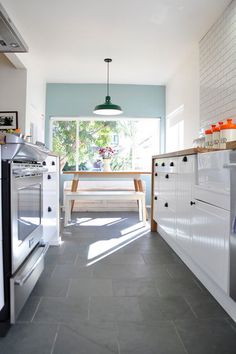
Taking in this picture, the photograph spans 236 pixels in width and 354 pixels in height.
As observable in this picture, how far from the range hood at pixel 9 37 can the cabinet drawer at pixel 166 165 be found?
1500 millimetres

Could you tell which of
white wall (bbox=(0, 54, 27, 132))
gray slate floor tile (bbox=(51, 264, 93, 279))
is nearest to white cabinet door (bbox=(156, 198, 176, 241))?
gray slate floor tile (bbox=(51, 264, 93, 279))

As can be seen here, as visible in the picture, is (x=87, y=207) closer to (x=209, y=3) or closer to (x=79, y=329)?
(x=209, y=3)

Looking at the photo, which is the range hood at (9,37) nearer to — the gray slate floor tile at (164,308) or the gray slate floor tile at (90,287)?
the gray slate floor tile at (90,287)

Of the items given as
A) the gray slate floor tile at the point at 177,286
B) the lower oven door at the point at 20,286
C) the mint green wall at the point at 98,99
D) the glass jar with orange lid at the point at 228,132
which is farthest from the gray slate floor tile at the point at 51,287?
the mint green wall at the point at 98,99

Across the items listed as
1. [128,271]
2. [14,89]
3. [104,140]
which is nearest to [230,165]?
[128,271]

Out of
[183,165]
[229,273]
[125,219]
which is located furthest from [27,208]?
[125,219]

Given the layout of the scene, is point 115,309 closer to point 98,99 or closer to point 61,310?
point 61,310

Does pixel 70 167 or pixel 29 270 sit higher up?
pixel 70 167

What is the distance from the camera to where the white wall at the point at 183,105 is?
4277 millimetres

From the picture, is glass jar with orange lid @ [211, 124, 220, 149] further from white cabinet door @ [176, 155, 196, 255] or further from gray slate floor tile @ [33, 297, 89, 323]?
gray slate floor tile @ [33, 297, 89, 323]

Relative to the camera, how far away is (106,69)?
16.8 ft

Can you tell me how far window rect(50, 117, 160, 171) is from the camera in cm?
612

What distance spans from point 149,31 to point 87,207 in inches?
125

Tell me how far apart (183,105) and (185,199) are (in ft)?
9.26
